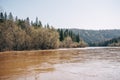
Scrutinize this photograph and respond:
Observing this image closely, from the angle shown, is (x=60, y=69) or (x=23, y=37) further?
(x=23, y=37)

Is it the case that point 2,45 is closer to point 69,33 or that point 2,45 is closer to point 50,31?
point 50,31

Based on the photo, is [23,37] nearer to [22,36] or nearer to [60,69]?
[22,36]

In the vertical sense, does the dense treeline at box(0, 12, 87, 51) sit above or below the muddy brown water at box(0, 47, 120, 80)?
above

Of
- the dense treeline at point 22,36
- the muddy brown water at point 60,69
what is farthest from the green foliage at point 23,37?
the muddy brown water at point 60,69

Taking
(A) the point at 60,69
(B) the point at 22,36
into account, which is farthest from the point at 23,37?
(A) the point at 60,69

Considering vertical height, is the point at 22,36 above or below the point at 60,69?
above

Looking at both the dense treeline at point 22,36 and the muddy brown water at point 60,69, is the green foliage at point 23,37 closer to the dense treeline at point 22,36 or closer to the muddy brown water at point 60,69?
the dense treeline at point 22,36

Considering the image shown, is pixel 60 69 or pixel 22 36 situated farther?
pixel 22 36

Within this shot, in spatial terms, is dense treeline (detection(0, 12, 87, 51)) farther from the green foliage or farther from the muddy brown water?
the muddy brown water

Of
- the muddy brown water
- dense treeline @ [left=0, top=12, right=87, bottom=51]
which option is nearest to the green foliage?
dense treeline @ [left=0, top=12, right=87, bottom=51]

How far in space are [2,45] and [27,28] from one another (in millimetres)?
24844

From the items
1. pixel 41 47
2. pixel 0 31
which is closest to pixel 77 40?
pixel 41 47

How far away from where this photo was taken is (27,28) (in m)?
96.0

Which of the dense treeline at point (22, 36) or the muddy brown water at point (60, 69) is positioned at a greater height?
the dense treeline at point (22, 36)
